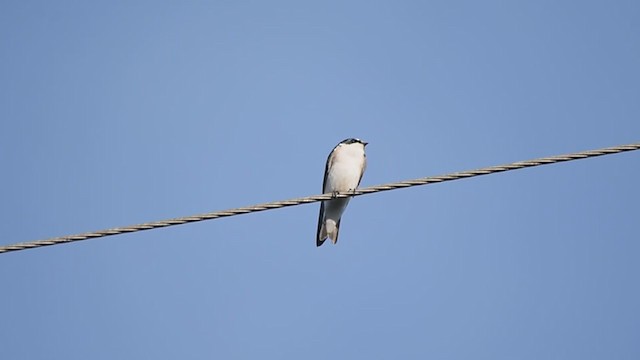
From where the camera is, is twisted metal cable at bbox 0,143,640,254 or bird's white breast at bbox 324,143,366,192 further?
bird's white breast at bbox 324,143,366,192

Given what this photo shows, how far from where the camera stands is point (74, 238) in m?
5.10

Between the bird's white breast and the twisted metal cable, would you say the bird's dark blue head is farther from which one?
the twisted metal cable

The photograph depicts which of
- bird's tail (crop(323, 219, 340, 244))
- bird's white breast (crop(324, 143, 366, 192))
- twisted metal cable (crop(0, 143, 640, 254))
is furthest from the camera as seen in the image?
bird's tail (crop(323, 219, 340, 244))

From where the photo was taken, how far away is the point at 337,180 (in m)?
9.99

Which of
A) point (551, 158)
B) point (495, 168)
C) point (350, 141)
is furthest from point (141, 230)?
point (350, 141)

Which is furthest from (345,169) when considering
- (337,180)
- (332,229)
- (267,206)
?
(267,206)

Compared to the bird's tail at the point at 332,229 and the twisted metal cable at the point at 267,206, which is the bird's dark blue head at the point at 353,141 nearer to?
the bird's tail at the point at 332,229

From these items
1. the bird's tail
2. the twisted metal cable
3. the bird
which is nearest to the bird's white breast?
the bird

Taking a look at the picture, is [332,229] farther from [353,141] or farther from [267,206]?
[267,206]

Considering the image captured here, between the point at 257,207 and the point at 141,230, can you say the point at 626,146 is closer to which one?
the point at 257,207

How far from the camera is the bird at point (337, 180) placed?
9.99 metres

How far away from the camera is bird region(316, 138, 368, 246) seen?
9992 millimetres

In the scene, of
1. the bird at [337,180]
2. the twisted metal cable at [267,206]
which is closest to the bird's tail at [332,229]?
the bird at [337,180]

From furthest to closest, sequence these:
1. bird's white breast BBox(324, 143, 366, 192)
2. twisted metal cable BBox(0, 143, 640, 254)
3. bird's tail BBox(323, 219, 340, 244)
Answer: bird's tail BBox(323, 219, 340, 244), bird's white breast BBox(324, 143, 366, 192), twisted metal cable BBox(0, 143, 640, 254)
